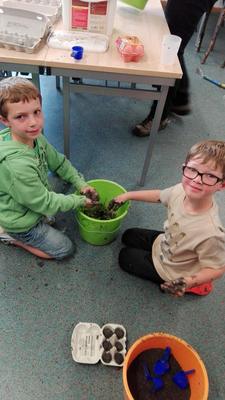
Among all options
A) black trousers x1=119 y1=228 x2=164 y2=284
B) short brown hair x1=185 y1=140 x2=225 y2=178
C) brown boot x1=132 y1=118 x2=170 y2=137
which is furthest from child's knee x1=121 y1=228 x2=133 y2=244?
brown boot x1=132 y1=118 x2=170 y2=137

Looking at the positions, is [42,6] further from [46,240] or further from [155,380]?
[155,380]

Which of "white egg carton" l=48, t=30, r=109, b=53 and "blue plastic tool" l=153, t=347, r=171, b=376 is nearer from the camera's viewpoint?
"blue plastic tool" l=153, t=347, r=171, b=376

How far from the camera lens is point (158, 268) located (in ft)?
4.31

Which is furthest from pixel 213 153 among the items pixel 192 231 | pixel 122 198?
pixel 122 198

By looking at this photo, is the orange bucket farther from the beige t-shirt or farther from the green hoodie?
the green hoodie

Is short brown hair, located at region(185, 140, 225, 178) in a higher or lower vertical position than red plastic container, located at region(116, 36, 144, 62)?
lower

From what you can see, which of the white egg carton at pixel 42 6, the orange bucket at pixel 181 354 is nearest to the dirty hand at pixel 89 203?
the orange bucket at pixel 181 354

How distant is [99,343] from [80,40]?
1254 millimetres

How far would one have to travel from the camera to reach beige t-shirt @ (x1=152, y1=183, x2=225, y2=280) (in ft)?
3.34

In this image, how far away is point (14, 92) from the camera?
108 centimetres

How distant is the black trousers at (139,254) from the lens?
4.46ft

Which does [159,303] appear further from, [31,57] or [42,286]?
[31,57]

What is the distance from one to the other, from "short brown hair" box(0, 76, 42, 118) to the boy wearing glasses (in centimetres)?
55

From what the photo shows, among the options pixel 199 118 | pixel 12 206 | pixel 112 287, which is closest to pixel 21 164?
pixel 12 206
